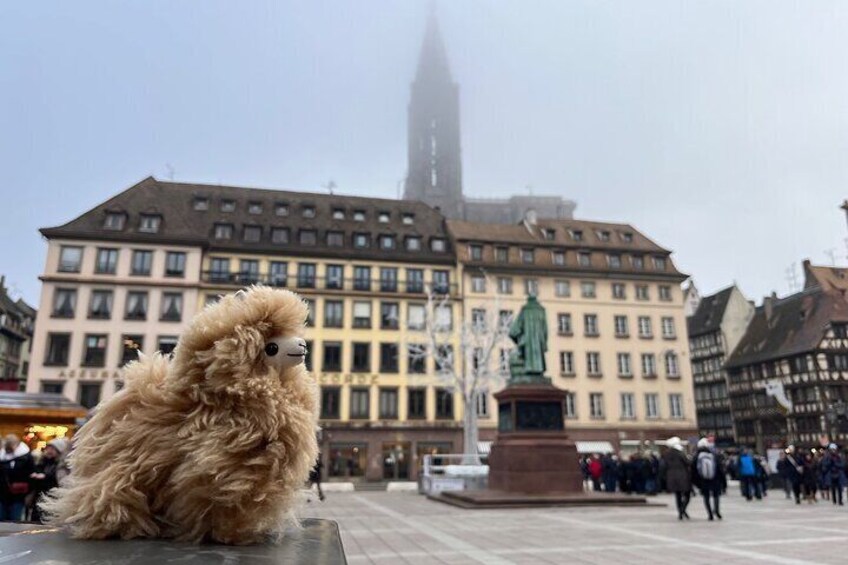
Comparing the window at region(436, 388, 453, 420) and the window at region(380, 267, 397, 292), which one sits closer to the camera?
the window at region(436, 388, 453, 420)

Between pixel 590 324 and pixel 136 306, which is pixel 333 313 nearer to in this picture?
pixel 136 306

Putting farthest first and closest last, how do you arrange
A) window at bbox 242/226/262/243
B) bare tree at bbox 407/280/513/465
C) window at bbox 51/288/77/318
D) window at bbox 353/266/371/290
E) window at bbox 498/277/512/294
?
window at bbox 498/277/512/294, window at bbox 242/226/262/243, window at bbox 353/266/371/290, window at bbox 51/288/77/318, bare tree at bbox 407/280/513/465

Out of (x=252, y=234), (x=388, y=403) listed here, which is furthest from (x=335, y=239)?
(x=388, y=403)

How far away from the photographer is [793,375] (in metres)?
46.5

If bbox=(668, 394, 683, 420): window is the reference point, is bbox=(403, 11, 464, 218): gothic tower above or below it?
above

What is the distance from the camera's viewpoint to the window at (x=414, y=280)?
4198cm

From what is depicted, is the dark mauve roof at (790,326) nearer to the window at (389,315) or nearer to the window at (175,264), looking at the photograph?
the window at (389,315)

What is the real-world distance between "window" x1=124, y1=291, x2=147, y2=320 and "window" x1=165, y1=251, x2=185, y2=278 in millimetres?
2097

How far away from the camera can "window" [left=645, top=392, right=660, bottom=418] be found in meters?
42.0

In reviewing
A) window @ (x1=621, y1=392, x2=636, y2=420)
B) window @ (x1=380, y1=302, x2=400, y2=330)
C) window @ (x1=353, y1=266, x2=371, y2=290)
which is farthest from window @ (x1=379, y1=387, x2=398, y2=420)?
window @ (x1=621, y1=392, x2=636, y2=420)

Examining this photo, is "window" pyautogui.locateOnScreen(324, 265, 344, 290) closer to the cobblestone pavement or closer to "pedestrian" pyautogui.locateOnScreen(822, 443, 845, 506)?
the cobblestone pavement

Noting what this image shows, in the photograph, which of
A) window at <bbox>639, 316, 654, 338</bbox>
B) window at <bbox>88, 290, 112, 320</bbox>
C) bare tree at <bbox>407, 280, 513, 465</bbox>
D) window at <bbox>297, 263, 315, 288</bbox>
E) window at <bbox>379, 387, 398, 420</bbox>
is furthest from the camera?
window at <bbox>639, 316, 654, 338</bbox>

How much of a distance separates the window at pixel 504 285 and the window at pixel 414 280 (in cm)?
562

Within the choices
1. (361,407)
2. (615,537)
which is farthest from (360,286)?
(615,537)
